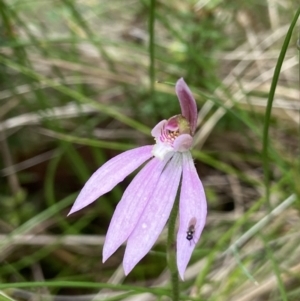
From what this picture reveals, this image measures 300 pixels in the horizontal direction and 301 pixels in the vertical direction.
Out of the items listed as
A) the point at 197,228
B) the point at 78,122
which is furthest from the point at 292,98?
the point at 197,228

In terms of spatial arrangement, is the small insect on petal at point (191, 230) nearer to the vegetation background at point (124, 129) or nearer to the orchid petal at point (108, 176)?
the orchid petal at point (108, 176)

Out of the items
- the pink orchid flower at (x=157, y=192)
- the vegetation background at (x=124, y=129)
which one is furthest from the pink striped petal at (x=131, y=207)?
the vegetation background at (x=124, y=129)

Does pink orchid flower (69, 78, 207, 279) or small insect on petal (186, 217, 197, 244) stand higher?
pink orchid flower (69, 78, 207, 279)

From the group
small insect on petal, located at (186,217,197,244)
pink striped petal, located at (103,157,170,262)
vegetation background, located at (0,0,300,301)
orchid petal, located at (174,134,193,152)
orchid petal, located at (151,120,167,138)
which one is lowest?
small insect on petal, located at (186,217,197,244)

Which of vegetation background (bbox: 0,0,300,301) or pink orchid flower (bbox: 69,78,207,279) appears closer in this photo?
pink orchid flower (bbox: 69,78,207,279)

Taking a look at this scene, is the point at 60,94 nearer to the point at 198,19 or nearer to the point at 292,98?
the point at 198,19

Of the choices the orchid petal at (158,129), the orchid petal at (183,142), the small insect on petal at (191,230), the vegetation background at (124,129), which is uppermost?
the vegetation background at (124,129)

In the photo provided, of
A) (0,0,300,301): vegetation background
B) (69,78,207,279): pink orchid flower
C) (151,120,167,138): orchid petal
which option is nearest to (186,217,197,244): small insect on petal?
(69,78,207,279): pink orchid flower

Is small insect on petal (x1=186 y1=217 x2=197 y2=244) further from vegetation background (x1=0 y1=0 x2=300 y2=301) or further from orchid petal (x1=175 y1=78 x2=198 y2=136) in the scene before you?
vegetation background (x1=0 y1=0 x2=300 y2=301)

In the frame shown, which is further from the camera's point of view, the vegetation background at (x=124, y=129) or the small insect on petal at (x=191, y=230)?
the vegetation background at (x=124, y=129)
